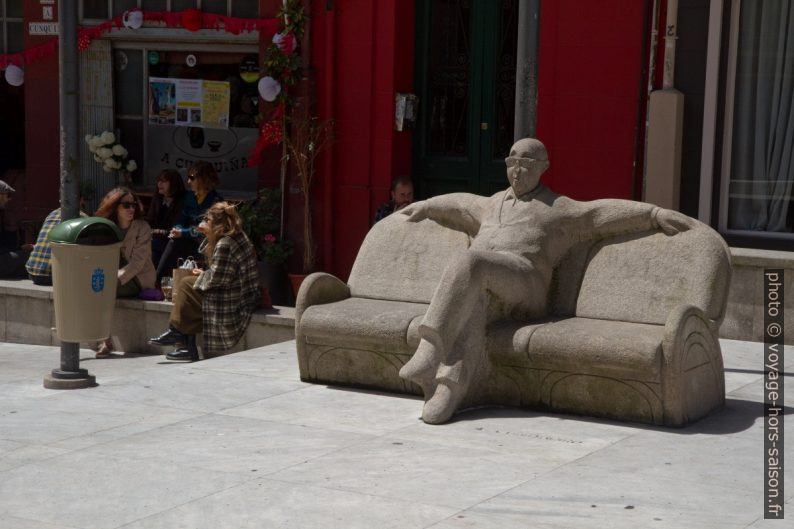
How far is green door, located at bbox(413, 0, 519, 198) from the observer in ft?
39.2

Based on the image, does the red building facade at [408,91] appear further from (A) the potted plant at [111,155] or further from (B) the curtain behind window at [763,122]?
(A) the potted plant at [111,155]

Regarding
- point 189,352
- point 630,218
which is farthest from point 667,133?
point 189,352

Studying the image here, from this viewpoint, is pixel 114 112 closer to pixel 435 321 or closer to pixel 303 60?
pixel 303 60

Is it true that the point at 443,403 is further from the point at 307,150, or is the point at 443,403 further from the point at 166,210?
the point at 166,210

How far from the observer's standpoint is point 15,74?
46.3 ft

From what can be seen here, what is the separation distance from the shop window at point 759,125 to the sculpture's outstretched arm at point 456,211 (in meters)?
3.35

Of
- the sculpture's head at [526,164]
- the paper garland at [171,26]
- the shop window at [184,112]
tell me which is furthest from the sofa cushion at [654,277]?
the shop window at [184,112]

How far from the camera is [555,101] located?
1123 cm

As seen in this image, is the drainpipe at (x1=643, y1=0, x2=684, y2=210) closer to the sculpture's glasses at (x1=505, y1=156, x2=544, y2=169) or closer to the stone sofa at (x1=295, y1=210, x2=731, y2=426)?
the stone sofa at (x1=295, y1=210, x2=731, y2=426)

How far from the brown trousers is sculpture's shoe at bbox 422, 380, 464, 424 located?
3600 mm

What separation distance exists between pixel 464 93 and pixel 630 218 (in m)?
4.97

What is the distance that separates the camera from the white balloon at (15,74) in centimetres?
1409

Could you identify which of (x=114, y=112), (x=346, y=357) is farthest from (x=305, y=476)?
(x=114, y=112)

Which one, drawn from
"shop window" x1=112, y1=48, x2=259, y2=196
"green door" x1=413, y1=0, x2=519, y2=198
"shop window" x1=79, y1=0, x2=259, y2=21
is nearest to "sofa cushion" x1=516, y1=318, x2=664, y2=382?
"green door" x1=413, y1=0, x2=519, y2=198
